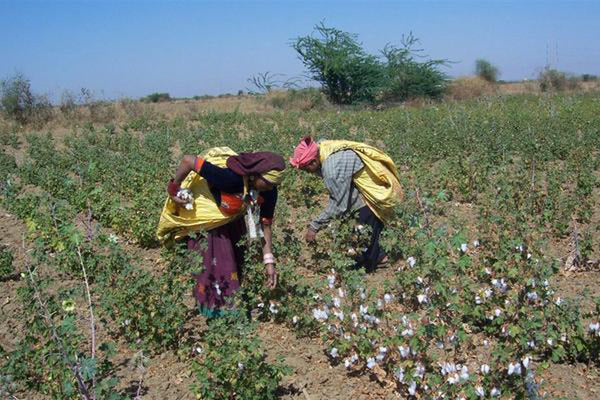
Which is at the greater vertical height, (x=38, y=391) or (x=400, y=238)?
(x=400, y=238)

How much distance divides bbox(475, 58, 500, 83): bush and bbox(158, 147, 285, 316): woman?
3455cm

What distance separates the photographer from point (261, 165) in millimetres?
3639

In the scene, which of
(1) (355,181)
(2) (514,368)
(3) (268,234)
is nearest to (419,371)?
(2) (514,368)

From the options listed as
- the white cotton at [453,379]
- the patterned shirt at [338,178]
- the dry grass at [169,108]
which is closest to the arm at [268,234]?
the patterned shirt at [338,178]

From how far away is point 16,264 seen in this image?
5.90m

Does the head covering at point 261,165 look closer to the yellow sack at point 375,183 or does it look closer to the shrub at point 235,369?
the shrub at point 235,369

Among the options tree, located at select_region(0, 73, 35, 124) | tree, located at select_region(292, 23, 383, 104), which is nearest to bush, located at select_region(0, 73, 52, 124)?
tree, located at select_region(0, 73, 35, 124)

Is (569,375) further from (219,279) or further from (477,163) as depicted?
(477,163)

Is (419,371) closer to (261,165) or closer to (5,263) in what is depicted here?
(261,165)

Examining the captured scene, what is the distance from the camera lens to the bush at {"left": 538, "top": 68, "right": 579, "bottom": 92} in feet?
100.0

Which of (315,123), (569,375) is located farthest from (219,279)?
(315,123)

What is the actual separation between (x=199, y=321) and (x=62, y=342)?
1.51 metres

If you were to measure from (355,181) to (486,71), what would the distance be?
33888mm

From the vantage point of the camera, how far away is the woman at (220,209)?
3709mm
